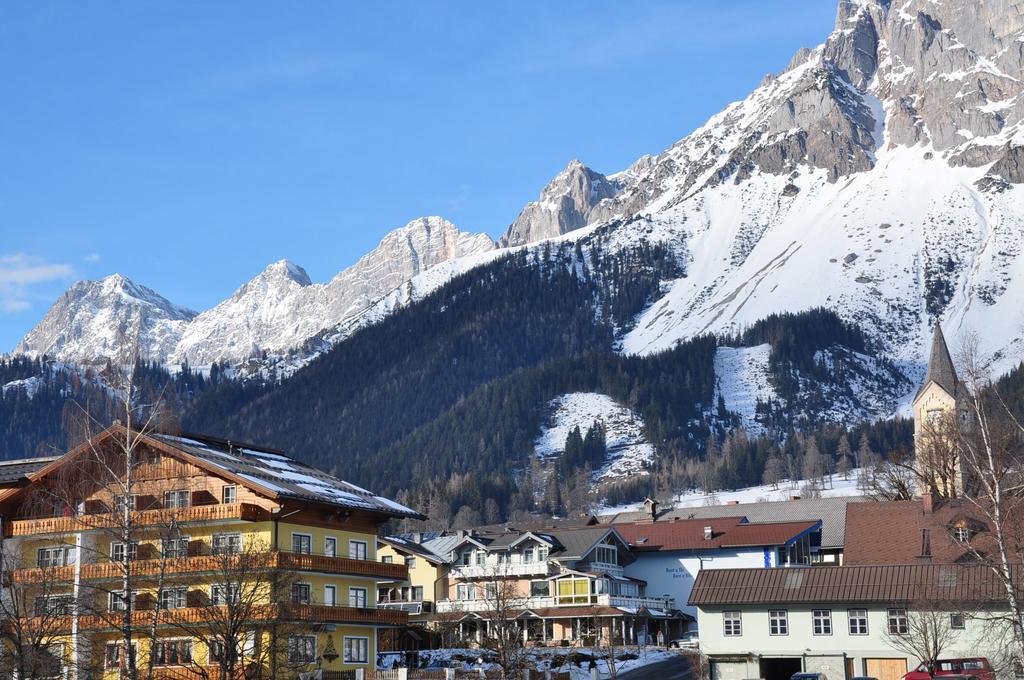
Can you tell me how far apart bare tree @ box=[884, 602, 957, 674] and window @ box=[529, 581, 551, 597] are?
4644 cm

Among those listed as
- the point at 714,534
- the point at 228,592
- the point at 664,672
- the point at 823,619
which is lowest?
the point at 664,672

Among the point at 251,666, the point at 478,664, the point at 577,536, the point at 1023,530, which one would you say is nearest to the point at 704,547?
the point at 577,536

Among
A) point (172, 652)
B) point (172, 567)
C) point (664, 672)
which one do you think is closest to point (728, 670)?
point (664, 672)

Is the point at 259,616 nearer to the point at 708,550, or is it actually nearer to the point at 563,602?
the point at 563,602

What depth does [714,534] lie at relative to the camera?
13375 cm

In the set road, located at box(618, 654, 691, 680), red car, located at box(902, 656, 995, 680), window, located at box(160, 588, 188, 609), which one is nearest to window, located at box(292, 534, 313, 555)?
window, located at box(160, 588, 188, 609)

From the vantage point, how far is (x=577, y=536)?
12862 centimetres

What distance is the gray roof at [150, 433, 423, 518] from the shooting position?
8025 centimetres

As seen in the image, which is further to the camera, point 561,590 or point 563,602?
point 561,590

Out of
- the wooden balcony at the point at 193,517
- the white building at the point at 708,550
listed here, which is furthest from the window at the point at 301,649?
the white building at the point at 708,550

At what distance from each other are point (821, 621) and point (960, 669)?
46.6ft

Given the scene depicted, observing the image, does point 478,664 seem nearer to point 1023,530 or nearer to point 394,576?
point 394,576

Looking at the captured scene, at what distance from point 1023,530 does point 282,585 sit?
36.4 m

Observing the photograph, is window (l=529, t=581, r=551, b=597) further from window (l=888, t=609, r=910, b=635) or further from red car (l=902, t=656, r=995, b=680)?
red car (l=902, t=656, r=995, b=680)
